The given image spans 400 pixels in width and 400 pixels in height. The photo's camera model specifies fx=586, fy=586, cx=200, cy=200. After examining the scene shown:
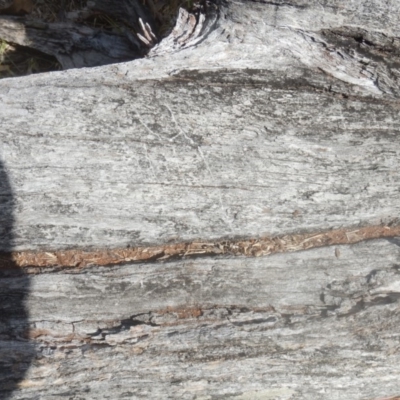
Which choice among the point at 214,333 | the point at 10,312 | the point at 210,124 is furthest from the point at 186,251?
the point at 10,312

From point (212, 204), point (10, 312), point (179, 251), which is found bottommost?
point (10, 312)

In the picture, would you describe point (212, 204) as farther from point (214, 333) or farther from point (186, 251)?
point (214, 333)

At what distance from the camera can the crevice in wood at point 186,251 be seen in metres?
2.96

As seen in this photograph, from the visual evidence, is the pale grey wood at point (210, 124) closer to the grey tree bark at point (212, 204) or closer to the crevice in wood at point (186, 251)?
the grey tree bark at point (212, 204)

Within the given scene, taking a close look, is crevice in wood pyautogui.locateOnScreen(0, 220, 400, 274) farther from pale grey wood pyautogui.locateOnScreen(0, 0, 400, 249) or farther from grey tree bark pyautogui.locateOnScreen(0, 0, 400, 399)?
pale grey wood pyautogui.locateOnScreen(0, 0, 400, 249)

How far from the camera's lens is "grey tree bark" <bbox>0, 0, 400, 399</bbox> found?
2750 mm

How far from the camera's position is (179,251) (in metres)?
2.99

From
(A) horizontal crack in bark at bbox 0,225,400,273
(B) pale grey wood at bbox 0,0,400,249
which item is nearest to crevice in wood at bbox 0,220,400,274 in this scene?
(A) horizontal crack in bark at bbox 0,225,400,273

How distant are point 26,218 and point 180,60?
1074 mm

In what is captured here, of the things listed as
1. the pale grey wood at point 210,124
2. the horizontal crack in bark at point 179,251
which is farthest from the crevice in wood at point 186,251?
the pale grey wood at point 210,124

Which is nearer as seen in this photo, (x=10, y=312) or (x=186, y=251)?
(x=10, y=312)

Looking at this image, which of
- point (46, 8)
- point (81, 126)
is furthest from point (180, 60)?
point (46, 8)

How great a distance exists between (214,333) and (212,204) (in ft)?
2.04

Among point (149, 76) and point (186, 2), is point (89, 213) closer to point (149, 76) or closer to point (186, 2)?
point (149, 76)
